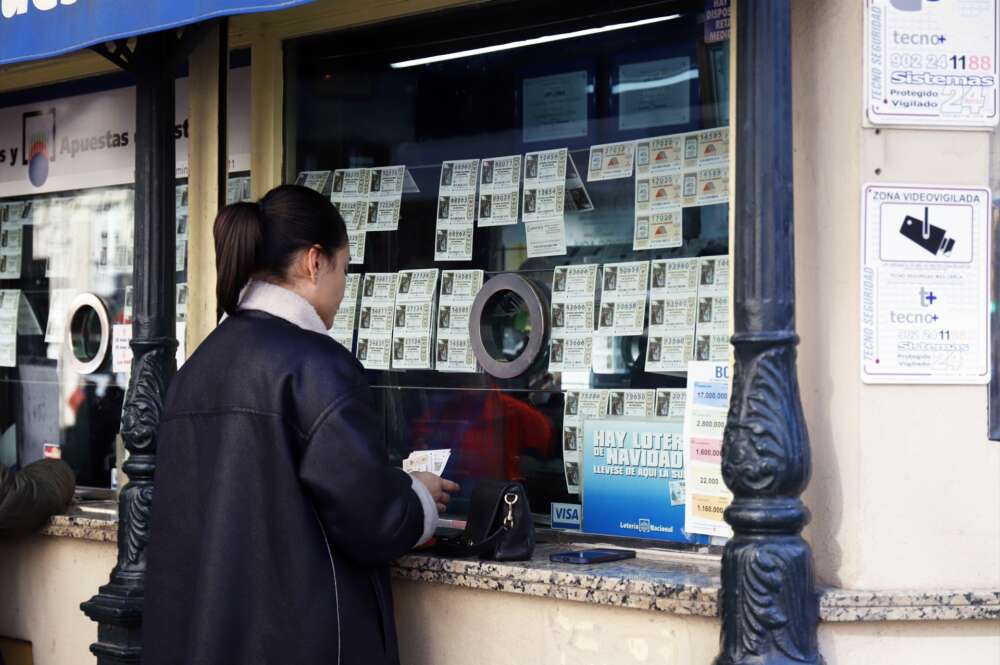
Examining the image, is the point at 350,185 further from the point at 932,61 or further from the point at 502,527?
the point at 932,61

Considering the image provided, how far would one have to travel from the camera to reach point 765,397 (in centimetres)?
306

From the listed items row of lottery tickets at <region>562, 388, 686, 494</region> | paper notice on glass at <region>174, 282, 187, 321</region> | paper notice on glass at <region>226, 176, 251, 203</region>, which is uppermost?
paper notice on glass at <region>226, 176, 251, 203</region>

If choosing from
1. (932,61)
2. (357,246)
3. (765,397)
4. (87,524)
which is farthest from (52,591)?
(932,61)

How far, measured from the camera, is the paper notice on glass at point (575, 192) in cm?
428

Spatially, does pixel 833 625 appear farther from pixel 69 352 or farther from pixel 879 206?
pixel 69 352

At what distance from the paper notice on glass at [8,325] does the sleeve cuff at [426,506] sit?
10.5ft

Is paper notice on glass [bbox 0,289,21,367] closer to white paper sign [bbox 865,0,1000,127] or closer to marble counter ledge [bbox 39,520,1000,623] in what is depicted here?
marble counter ledge [bbox 39,520,1000,623]

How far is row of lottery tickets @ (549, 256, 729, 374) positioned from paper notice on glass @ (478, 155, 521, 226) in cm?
29

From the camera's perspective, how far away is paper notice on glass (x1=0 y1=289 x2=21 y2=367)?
591 centimetres

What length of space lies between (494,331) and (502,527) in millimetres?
994

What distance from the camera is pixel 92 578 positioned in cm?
492

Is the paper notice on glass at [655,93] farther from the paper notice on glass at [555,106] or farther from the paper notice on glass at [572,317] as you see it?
the paper notice on glass at [572,317]

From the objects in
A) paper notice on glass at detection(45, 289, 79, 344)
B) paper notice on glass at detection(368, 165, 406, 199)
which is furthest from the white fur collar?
paper notice on glass at detection(45, 289, 79, 344)

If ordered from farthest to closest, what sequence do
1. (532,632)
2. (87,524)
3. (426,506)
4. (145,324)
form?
(87,524) → (145,324) → (532,632) → (426,506)
